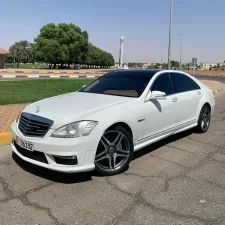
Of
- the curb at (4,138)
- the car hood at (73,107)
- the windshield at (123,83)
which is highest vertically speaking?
the windshield at (123,83)

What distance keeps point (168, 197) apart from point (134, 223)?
741 mm

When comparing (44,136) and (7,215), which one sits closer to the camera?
(7,215)

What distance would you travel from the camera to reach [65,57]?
58.1m

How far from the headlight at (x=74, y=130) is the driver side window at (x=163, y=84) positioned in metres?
Result: 1.67

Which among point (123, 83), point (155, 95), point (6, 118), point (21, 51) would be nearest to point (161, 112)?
point (155, 95)

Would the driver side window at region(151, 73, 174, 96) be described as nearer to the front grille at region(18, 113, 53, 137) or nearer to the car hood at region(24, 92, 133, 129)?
the car hood at region(24, 92, 133, 129)

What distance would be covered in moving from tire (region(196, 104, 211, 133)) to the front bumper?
11.3 ft

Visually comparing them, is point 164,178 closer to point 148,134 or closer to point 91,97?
point 148,134

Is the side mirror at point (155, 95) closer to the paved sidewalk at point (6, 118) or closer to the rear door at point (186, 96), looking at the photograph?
the rear door at point (186, 96)

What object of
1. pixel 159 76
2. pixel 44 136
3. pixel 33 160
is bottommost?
pixel 33 160

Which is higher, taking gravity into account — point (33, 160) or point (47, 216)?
point (33, 160)

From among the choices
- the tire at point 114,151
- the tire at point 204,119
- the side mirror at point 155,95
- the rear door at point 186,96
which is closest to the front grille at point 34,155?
the tire at point 114,151

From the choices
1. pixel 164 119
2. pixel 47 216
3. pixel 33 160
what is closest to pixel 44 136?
pixel 33 160

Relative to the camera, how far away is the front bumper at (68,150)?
11.6ft
